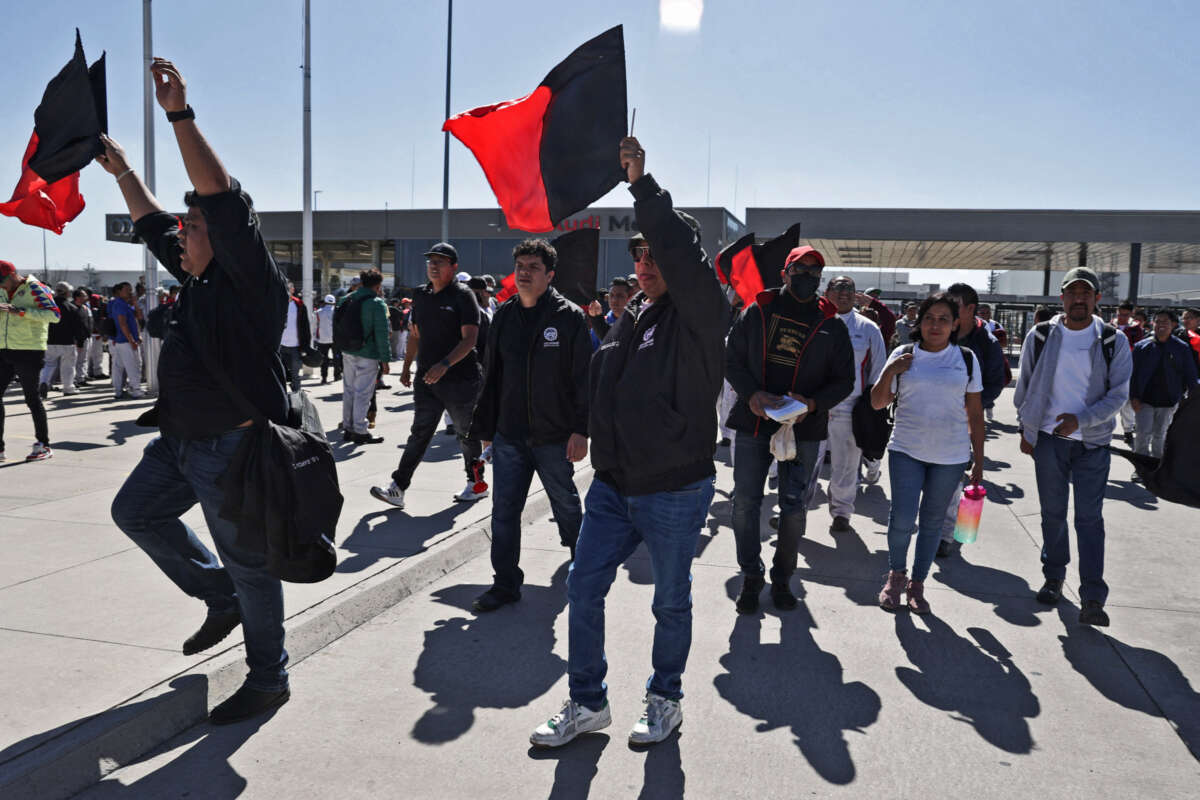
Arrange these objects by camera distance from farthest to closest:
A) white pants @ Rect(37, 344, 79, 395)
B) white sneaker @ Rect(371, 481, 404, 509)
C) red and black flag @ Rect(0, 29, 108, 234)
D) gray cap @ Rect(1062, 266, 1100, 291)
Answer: white pants @ Rect(37, 344, 79, 395), white sneaker @ Rect(371, 481, 404, 509), gray cap @ Rect(1062, 266, 1100, 291), red and black flag @ Rect(0, 29, 108, 234)

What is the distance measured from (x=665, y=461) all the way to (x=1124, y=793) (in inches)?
77.5

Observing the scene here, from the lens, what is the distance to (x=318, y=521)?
3291 mm

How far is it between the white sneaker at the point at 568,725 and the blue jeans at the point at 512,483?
5.24ft

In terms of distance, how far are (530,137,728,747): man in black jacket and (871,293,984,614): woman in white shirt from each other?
2.09m

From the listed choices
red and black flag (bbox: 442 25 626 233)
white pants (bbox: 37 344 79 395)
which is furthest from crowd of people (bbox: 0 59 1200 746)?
white pants (bbox: 37 344 79 395)

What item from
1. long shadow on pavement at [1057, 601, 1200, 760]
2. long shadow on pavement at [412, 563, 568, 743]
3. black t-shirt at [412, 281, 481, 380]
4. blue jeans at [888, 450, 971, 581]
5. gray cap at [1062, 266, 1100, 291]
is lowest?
long shadow on pavement at [412, 563, 568, 743]

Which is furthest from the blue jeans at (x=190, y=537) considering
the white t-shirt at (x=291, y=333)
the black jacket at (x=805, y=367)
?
the white t-shirt at (x=291, y=333)

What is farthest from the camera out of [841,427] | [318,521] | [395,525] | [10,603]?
[841,427]

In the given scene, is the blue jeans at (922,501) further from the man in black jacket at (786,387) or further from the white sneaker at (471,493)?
the white sneaker at (471,493)

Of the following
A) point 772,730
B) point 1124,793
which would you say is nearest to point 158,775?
point 772,730

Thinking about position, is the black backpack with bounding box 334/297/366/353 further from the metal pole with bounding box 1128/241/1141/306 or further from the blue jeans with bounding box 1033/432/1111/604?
the metal pole with bounding box 1128/241/1141/306

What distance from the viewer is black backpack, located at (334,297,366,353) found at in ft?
31.7

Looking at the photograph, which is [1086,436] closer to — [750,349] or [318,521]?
[750,349]

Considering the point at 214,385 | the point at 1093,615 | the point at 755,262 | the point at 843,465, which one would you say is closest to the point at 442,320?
the point at 755,262
